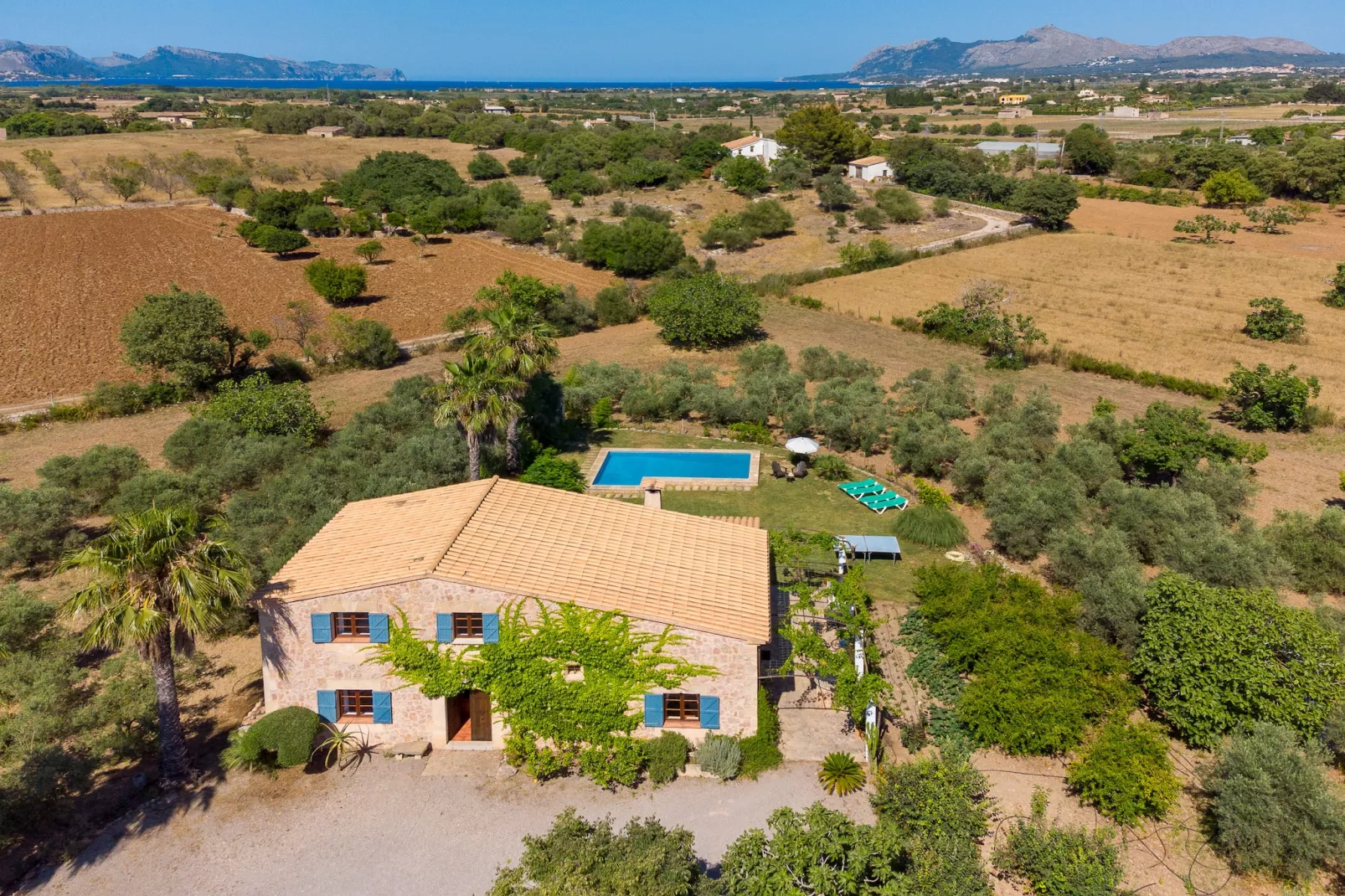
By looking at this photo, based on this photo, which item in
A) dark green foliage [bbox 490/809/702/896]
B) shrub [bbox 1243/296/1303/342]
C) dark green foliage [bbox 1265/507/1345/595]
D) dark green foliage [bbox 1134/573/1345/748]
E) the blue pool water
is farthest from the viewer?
shrub [bbox 1243/296/1303/342]

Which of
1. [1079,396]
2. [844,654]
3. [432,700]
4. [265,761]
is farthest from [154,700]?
[1079,396]

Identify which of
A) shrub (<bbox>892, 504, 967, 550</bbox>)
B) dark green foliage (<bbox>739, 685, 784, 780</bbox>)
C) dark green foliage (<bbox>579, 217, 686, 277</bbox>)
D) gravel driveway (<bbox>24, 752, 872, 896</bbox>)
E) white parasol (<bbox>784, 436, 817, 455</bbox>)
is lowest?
gravel driveway (<bbox>24, 752, 872, 896</bbox>)

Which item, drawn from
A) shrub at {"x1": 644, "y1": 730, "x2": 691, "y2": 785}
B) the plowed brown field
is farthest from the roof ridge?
the plowed brown field

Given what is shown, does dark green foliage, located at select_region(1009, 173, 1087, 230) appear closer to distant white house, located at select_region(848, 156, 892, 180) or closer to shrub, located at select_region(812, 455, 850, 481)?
distant white house, located at select_region(848, 156, 892, 180)

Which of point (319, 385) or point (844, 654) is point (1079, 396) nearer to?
point (844, 654)

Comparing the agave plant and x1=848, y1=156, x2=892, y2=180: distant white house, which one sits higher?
x1=848, y1=156, x2=892, y2=180: distant white house
